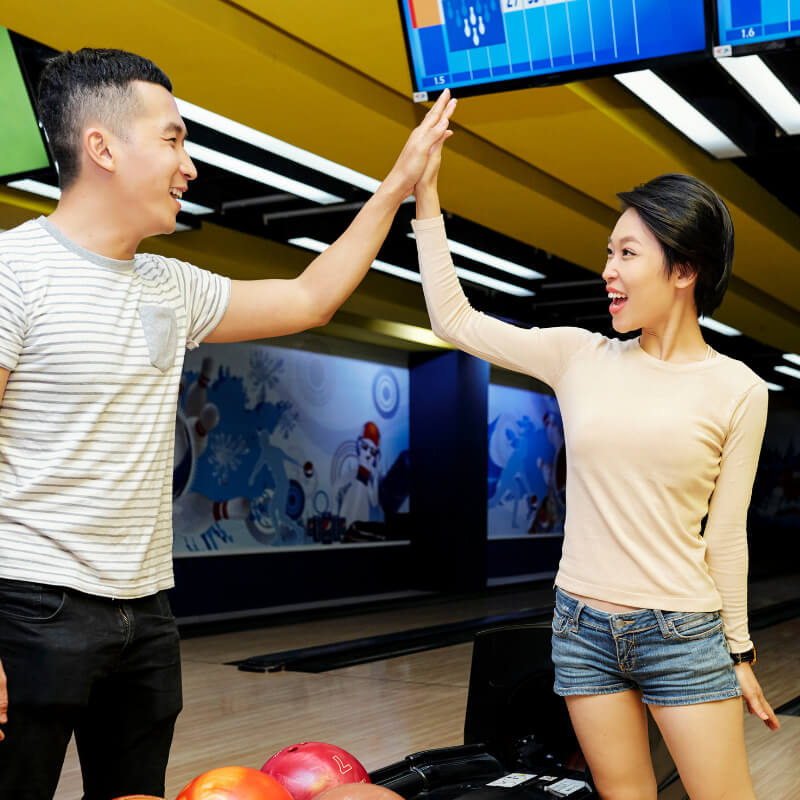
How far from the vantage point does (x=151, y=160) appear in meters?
1.37

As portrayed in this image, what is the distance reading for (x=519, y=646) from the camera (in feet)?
7.71

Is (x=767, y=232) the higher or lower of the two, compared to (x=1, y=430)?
higher

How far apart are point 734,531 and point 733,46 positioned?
1.57 m

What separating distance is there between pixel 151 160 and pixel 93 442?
396 millimetres

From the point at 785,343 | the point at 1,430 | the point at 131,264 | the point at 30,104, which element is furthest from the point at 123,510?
the point at 785,343

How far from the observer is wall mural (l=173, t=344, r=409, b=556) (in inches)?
331

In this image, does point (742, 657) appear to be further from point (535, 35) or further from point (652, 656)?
point (535, 35)

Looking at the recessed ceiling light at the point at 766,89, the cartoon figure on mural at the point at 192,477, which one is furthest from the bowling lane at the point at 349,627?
the recessed ceiling light at the point at 766,89

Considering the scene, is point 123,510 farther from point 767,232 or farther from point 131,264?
point 767,232

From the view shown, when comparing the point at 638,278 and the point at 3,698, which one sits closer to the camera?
the point at 3,698

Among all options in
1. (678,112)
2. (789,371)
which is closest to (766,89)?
(678,112)

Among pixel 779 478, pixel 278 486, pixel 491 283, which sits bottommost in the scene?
pixel 779 478

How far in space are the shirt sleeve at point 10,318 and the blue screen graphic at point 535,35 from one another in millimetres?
1856

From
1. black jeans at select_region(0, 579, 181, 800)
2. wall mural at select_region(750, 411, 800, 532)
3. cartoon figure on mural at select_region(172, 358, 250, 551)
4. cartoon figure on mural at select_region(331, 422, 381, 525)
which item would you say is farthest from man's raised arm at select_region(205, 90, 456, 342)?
wall mural at select_region(750, 411, 800, 532)
